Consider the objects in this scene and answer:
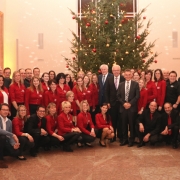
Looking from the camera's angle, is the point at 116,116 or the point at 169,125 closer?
the point at 169,125

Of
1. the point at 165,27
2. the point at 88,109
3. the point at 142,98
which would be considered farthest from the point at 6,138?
the point at 165,27

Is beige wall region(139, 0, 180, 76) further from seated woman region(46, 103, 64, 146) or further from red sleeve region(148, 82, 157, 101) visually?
seated woman region(46, 103, 64, 146)

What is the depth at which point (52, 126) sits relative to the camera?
6562 mm

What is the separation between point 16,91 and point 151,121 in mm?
2989

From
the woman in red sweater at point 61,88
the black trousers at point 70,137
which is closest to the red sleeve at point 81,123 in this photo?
the black trousers at point 70,137

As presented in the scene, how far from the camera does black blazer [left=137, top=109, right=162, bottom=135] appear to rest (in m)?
6.79

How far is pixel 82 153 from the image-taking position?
6250mm

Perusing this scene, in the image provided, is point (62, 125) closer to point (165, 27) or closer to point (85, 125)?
point (85, 125)

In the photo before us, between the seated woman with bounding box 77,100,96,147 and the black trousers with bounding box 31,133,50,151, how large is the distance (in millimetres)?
Answer: 791

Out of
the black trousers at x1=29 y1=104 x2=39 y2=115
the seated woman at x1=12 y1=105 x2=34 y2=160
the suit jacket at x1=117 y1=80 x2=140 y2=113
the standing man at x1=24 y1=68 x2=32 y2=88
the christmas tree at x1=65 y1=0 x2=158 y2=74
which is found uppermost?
the christmas tree at x1=65 y1=0 x2=158 y2=74

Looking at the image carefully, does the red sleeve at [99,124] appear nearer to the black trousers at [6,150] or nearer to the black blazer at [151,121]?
the black blazer at [151,121]

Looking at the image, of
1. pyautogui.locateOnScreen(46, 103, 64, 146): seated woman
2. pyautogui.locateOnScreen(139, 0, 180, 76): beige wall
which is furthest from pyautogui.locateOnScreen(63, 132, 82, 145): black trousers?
pyautogui.locateOnScreen(139, 0, 180, 76): beige wall

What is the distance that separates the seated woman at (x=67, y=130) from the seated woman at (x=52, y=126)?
5.3 inches

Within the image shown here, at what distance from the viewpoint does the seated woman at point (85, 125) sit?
21.8 feet
